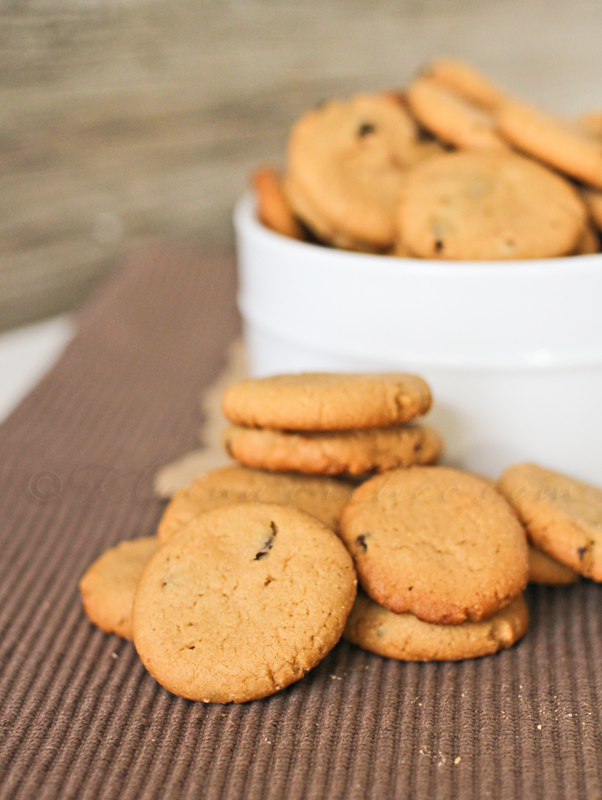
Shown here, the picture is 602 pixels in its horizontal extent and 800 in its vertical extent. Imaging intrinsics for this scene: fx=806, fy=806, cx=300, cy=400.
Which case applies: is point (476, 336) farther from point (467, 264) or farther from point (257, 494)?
point (257, 494)

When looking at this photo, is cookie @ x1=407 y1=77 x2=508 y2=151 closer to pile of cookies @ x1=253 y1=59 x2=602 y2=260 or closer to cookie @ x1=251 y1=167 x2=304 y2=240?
pile of cookies @ x1=253 y1=59 x2=602 y2=260

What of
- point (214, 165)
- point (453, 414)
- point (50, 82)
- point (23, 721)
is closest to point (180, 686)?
point (23, 721)

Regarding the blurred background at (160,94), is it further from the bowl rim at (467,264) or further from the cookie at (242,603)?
the cookie at (242,603)

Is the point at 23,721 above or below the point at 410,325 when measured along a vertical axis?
below

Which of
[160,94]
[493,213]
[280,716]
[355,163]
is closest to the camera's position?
[280,716]

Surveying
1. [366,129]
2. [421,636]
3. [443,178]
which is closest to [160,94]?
[366,129]

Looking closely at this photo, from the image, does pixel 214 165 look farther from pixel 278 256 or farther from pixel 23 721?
pixel 23 721

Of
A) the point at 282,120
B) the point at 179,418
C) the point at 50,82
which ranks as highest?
the point at 50,82

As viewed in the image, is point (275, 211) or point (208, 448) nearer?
point (275, 211)
